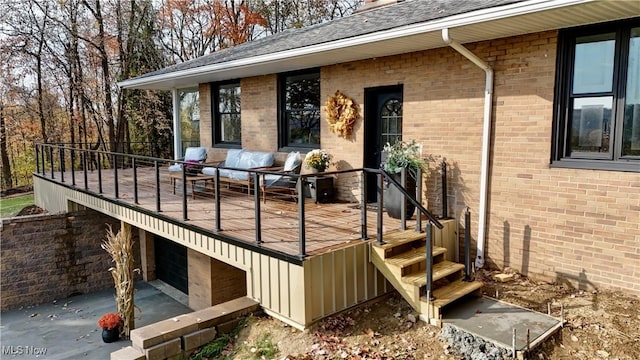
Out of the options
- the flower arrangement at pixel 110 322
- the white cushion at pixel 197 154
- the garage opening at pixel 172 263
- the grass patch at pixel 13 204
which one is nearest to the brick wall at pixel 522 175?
the white cushion at pixel 197 154

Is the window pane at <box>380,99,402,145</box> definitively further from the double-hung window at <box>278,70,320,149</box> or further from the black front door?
the double-hung window at <box>278,70,320,149</box>

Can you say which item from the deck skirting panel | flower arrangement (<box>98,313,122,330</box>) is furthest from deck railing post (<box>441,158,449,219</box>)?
flower arrangement (<box>98,313,122,330</box>)

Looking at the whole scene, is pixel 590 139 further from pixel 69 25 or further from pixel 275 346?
pixel 69 25

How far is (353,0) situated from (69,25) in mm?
12179

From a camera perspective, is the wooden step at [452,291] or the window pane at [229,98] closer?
the wooden step at [452,291]

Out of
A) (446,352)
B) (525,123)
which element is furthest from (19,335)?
(525,123)

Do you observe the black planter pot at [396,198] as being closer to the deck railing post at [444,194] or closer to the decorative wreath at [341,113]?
the deck railing post at [444,194]

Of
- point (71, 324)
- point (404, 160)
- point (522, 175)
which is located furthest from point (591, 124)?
point (71, 324)

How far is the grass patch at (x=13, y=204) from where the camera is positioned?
42.9 ft

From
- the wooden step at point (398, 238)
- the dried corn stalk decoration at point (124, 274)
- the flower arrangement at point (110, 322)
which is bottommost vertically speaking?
the flower arrangement at point (110, 322)

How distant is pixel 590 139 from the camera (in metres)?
4.98

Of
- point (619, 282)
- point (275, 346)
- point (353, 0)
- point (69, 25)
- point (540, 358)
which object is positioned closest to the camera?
point (540, 358)

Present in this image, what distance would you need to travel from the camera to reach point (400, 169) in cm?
591

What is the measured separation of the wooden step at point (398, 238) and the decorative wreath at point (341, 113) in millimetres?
2642
